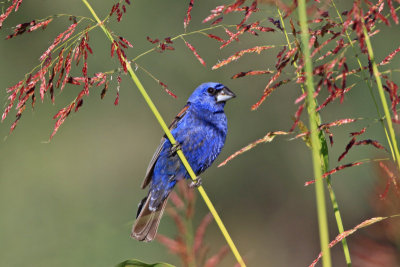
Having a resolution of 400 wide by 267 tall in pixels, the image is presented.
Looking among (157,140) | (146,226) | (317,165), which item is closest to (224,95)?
(146,226)

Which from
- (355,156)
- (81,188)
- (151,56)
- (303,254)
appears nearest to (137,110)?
(151,56)

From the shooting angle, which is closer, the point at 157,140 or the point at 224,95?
the point at 224,95

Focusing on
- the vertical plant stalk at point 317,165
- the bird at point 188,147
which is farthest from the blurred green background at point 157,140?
the vertical plant stalk at point 317,165

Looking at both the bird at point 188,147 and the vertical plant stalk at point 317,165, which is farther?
the bird at point 188,147

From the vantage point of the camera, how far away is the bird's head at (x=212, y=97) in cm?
329

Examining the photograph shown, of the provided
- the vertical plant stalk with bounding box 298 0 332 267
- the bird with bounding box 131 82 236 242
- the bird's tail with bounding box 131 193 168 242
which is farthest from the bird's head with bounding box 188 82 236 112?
the vertical plant stalk with bounding box 298 0 332 267

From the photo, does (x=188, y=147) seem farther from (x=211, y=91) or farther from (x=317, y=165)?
(x=317, y=165)

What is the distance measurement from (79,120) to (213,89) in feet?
15.1

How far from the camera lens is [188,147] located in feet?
10.3

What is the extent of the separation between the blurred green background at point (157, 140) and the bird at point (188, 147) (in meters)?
2.48

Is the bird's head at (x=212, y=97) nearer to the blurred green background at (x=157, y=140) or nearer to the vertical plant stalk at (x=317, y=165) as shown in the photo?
the vertical plant stalk at (x=317, y=165)

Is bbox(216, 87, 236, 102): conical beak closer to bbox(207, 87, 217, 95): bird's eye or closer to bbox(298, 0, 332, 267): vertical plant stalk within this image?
bbox(207, 87, 217, 95): bird's eye

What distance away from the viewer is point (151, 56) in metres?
7.63

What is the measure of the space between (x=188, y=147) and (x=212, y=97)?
0.33 meters
